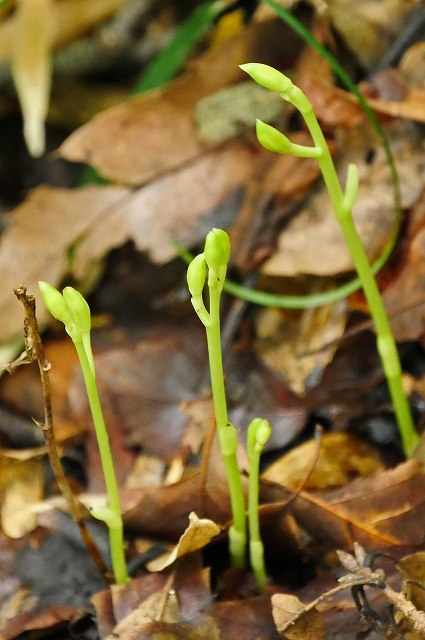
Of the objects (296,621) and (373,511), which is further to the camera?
(373,511)

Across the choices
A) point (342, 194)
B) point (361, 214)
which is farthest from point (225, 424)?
point (361, 214)

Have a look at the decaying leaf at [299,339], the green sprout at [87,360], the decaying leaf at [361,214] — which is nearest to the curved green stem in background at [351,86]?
the decaying leaf at [361,214]

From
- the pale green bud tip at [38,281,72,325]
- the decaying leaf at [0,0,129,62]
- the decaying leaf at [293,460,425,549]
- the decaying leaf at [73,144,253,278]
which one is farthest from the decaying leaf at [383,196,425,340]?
the decaying leaf at [0,0,129,62]

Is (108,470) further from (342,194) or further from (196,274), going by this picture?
(342,194)

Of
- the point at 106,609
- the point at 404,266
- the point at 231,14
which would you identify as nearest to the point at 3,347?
the point at 106,609

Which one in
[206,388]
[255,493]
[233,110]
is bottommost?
[206,388]

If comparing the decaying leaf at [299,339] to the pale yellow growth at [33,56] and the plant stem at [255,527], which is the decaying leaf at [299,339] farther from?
the pale yellow growth at [33,56]

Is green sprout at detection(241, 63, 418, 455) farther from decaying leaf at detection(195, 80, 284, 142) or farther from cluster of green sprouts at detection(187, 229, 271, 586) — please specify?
decaying leaf at detection(195, 80, 284, 142)

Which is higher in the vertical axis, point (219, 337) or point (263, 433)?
point (219, 337)
